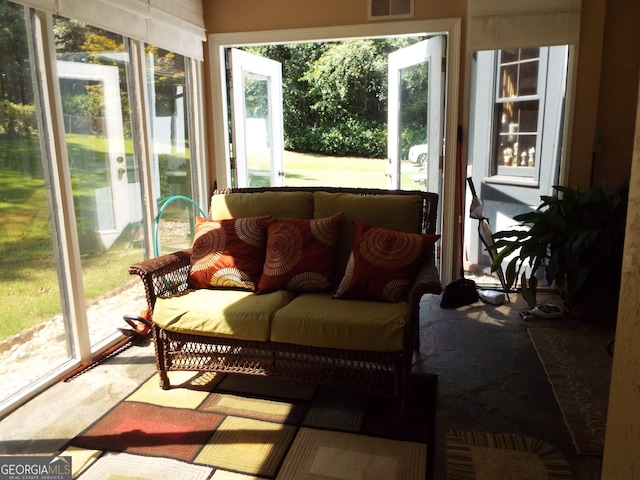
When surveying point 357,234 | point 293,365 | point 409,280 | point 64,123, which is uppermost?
point 64,123

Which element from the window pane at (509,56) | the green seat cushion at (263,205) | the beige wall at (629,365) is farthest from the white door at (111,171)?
the window pane at (509,56)

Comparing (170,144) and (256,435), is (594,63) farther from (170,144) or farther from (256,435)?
(256,435)

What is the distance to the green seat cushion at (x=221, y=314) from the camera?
223cm

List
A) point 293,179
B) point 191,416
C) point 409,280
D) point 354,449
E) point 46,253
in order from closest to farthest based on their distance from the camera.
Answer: point 354,449
point 191,416
point 409,280
point 46,253
point 293,179

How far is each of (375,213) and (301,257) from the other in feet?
1.57

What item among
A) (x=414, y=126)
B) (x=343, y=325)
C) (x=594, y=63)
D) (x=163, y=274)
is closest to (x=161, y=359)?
(x=163, y=274)

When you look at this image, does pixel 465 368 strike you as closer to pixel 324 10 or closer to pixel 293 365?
pixel 293 365

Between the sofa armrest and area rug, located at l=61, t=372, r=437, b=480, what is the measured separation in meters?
0.48

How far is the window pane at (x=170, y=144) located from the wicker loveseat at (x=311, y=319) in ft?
3.34

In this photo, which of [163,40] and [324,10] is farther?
[324,10]

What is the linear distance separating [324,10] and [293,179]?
576cm

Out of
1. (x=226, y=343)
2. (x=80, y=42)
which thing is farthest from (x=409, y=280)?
(x=80, y=42)

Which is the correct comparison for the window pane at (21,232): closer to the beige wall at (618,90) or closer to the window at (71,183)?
the window at (71,183)

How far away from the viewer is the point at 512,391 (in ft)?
7.91
